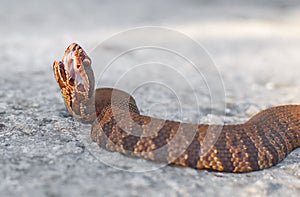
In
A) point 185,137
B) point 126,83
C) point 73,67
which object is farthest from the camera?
point 126,83

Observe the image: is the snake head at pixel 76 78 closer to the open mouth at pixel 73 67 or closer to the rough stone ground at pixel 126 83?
the open mouth at pixel 73 67

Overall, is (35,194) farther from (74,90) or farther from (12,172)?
(74,90)

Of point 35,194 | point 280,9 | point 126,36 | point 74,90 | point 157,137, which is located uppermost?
point 280,9

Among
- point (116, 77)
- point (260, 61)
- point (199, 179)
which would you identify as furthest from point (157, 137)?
point (260, 61)

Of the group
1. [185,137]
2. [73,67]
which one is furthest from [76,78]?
[185,137]

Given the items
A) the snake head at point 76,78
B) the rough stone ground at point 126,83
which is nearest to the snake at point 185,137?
the snake head at point 76,78

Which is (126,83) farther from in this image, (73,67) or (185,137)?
(185,137)

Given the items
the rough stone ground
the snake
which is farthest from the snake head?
the rough stone ground
